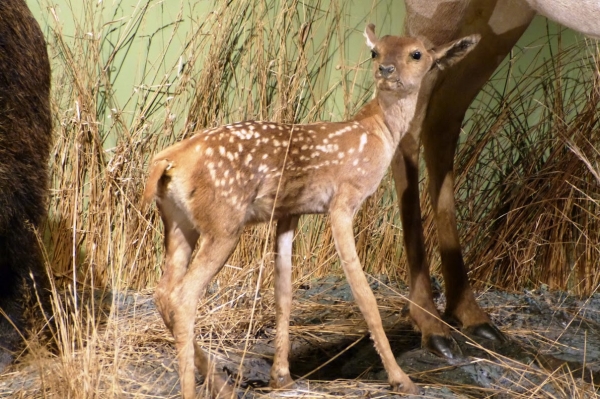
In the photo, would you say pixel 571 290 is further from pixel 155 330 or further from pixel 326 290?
pixel 155 330

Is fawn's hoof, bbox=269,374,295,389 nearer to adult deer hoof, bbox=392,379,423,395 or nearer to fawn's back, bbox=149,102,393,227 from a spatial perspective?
adult deer hoof, bbox=392,379,423,395

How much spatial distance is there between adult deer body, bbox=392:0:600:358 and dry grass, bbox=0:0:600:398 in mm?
291

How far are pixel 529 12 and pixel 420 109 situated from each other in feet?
1.42

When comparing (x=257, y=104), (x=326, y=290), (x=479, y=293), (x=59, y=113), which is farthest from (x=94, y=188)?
(x=479, y=293)

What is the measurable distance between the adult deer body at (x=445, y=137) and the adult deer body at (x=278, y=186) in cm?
34

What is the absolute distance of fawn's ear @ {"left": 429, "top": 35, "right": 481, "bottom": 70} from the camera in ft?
7.47

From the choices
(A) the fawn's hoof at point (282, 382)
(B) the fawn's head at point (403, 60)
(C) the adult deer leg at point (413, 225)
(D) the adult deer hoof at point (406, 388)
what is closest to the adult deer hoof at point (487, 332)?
(C) the adult deer leg at point (413, 225)

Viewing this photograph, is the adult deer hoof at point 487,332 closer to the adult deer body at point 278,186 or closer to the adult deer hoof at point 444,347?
the adult deer hoof at point 444,347

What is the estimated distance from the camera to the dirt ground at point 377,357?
2.32 metres

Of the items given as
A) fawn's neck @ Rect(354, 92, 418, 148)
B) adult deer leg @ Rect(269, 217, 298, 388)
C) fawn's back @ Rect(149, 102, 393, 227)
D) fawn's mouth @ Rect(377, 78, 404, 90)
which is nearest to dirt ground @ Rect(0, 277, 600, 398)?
adult deer leg @ Rect(269, 217, 298, 388)

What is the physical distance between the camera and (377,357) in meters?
2.68

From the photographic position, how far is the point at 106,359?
8.00 feet

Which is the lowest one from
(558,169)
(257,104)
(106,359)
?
(106,359)

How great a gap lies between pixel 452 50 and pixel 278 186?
0.58m
